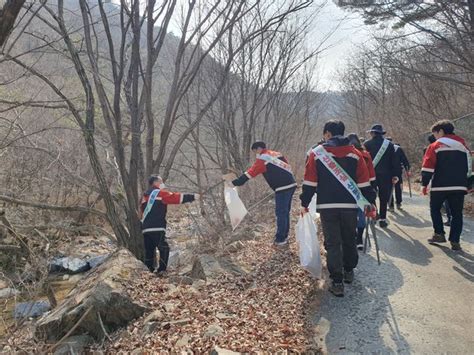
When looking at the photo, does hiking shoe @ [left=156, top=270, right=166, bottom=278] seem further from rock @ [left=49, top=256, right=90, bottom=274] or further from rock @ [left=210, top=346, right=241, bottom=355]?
rock @ [left=49, top=256, right=90, bottom=274]

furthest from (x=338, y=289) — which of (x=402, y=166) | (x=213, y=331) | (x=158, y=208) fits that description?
(x=402, y=166)

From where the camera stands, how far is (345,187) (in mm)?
4684

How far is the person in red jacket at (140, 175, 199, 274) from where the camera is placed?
23.0 ft

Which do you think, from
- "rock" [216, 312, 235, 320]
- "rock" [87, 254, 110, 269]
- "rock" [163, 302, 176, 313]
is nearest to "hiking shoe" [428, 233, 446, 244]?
"rock" [216, 312, 235, 320]

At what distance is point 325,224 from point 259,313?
52.6 inches

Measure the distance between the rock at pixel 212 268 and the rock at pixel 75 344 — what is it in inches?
78.7

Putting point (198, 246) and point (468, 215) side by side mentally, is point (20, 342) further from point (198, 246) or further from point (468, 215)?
point (468, 215)

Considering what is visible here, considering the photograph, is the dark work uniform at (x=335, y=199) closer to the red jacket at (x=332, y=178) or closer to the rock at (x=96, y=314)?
the red jacket at (x=332, y=178)

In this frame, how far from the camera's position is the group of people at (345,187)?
4.74 m

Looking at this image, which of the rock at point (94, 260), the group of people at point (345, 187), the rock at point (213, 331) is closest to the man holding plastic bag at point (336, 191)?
the group of people at point (345, 187)

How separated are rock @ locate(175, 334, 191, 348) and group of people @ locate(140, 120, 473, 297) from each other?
6.39ft

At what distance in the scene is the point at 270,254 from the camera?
22.2 ft

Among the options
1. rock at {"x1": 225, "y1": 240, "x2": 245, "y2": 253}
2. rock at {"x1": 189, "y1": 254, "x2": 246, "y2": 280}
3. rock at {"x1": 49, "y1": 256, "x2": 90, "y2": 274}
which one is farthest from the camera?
rock at {"x1": 49, "y1": 256, "x2": 90, "y2": 274}

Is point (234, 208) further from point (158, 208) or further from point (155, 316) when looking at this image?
point (155, 316)
